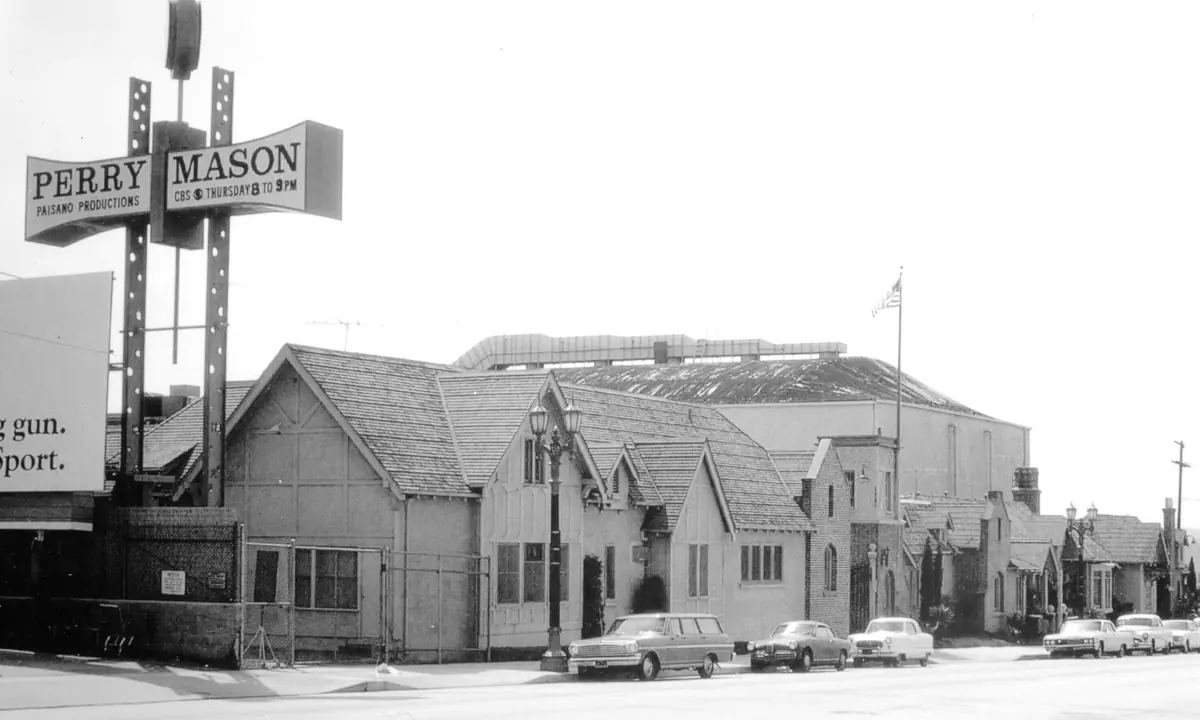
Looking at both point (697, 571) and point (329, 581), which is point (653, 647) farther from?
point (697, 571)

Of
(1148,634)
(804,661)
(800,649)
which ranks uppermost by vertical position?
(800,649)

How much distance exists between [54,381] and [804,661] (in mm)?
18410

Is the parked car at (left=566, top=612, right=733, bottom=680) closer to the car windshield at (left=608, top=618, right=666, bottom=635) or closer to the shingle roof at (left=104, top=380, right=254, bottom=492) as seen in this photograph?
the car windshield at (left=608, top=618, right=666, bottom=635)

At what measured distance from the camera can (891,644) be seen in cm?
4512

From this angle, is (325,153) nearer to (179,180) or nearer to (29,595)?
(179,180)

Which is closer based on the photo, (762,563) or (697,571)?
A: (697,571)

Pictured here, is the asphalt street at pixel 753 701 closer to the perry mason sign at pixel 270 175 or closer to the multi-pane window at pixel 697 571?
the multi-pane window at pixel 697 571

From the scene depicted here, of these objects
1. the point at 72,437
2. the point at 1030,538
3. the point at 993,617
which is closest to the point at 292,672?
the point at 72,437

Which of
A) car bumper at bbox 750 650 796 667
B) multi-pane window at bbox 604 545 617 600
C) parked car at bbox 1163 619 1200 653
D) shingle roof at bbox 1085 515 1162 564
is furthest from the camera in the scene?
shingle roof at bbox 1085 515 1162 564

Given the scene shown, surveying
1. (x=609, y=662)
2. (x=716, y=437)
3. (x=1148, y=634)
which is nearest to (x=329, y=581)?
(x=609, y=662)

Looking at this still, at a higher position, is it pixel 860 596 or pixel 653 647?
pixel 653 647

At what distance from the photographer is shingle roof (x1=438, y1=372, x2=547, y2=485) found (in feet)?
127

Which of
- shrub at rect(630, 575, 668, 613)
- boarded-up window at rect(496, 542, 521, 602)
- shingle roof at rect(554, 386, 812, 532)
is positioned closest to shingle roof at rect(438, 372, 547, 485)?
boarded-up window at rect(496, 542, 521, 602)

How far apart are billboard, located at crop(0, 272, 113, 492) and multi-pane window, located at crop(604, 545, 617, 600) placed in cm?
1528
